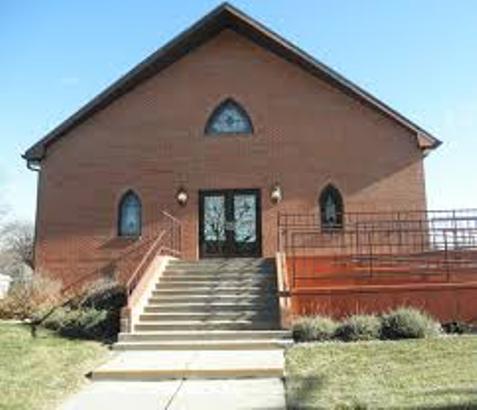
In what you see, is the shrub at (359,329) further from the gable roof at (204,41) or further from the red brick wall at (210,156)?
the gable roof at (204,41)

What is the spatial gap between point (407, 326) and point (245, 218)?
8718mm

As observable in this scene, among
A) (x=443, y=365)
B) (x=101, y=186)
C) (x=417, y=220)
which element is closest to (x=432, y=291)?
(x=443, y=365)

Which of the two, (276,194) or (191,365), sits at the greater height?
(276,194)

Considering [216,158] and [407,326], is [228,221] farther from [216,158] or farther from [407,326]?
[407,326]

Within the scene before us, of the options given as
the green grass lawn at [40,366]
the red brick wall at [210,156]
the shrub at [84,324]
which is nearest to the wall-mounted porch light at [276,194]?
the red brick wall at [210,156]

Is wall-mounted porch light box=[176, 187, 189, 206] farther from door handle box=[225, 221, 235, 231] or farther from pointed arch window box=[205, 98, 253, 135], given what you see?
pointed arch window box=[205, 98, 253, 135]

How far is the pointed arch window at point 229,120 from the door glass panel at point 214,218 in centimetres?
204

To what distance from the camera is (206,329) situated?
551 inches

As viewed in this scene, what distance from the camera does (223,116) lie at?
852 inches

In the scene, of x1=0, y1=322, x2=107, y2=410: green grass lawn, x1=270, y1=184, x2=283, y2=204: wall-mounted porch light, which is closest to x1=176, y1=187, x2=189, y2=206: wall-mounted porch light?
x1=270, y1=184, x2=283, y2=204: wall-mounted porch light

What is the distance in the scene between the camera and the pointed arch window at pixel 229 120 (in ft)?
70.3

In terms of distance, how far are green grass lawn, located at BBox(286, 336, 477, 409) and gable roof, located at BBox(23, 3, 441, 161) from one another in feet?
31.6

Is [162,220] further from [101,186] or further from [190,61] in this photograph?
→ [190,61]

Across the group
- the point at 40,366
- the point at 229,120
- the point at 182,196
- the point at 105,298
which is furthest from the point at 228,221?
the point at 40,366
